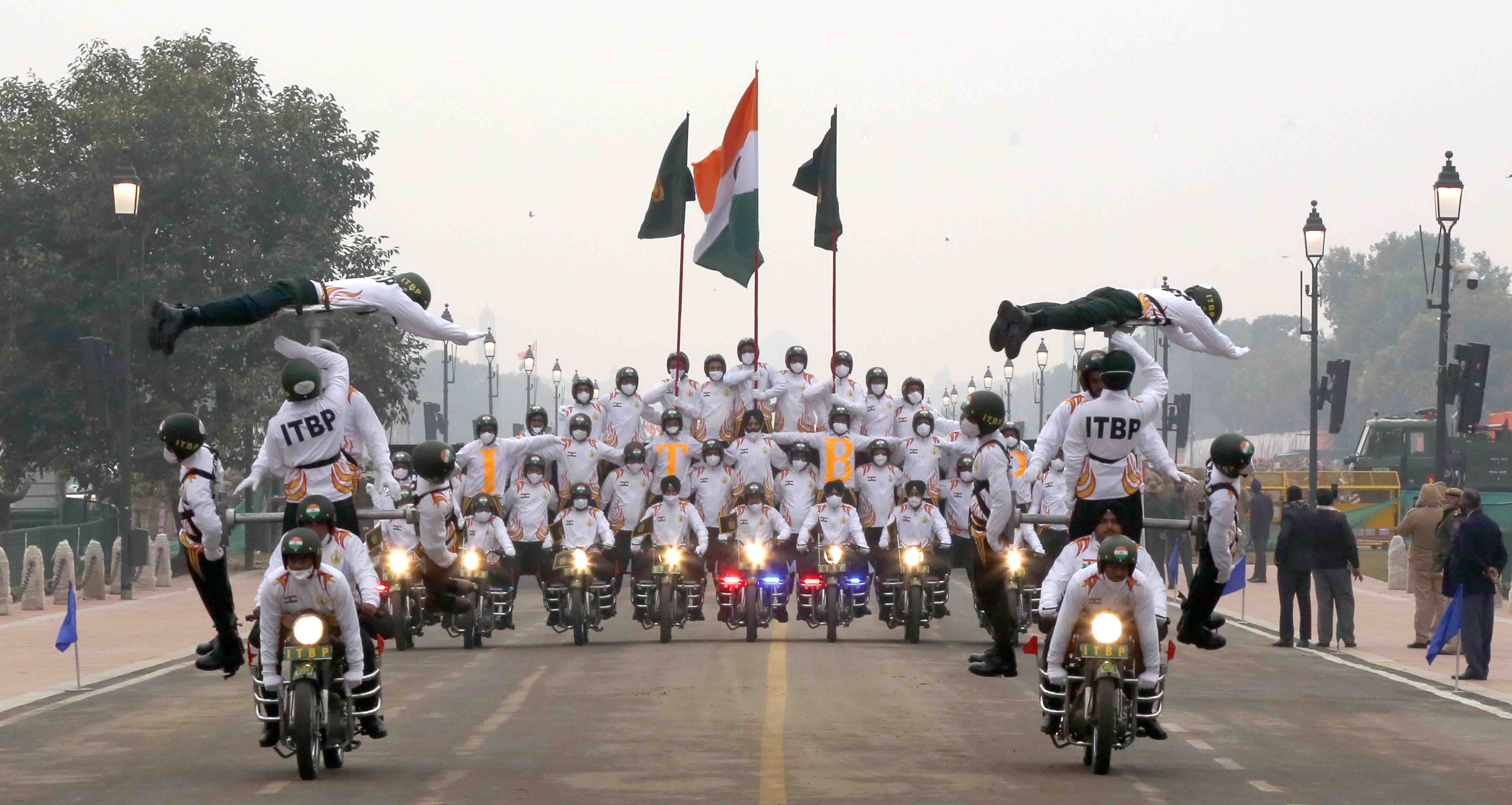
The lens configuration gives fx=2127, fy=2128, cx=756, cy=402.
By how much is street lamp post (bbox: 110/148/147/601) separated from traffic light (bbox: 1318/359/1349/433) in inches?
752

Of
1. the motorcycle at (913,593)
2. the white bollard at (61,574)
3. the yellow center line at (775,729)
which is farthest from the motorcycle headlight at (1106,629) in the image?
the white bollard at (61,574)

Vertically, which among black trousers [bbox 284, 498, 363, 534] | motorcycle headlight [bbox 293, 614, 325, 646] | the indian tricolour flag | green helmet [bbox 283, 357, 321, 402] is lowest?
motorcycle headlight [bbox 293, 614, 325, 646]

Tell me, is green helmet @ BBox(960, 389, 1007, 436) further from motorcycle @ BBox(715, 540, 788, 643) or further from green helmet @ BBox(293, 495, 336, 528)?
motorcycle @ BBox(715, 540, 788, 643)

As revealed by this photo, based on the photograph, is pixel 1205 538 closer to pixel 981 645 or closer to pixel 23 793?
pixel 23 793

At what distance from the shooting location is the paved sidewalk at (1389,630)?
20.0 meters

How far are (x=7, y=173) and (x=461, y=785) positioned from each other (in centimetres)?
3301

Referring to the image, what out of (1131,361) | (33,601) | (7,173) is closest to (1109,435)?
(1131,361)

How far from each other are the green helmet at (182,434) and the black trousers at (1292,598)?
1365 centimetres

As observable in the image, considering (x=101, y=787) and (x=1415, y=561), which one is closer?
(x=101, y=787)

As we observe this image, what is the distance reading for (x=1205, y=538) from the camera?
1312cm

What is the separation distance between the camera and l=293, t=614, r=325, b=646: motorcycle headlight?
12.2 m

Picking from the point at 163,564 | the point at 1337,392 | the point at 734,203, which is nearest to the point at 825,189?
the point at 734,203

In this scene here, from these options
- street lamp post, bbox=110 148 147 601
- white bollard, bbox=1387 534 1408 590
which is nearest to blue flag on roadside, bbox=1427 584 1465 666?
white bollard, bbox=1387 534 1408 590

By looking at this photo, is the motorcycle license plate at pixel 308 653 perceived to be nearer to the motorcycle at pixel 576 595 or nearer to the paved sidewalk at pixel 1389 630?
the paved sidewalk at pixel 1389 630
